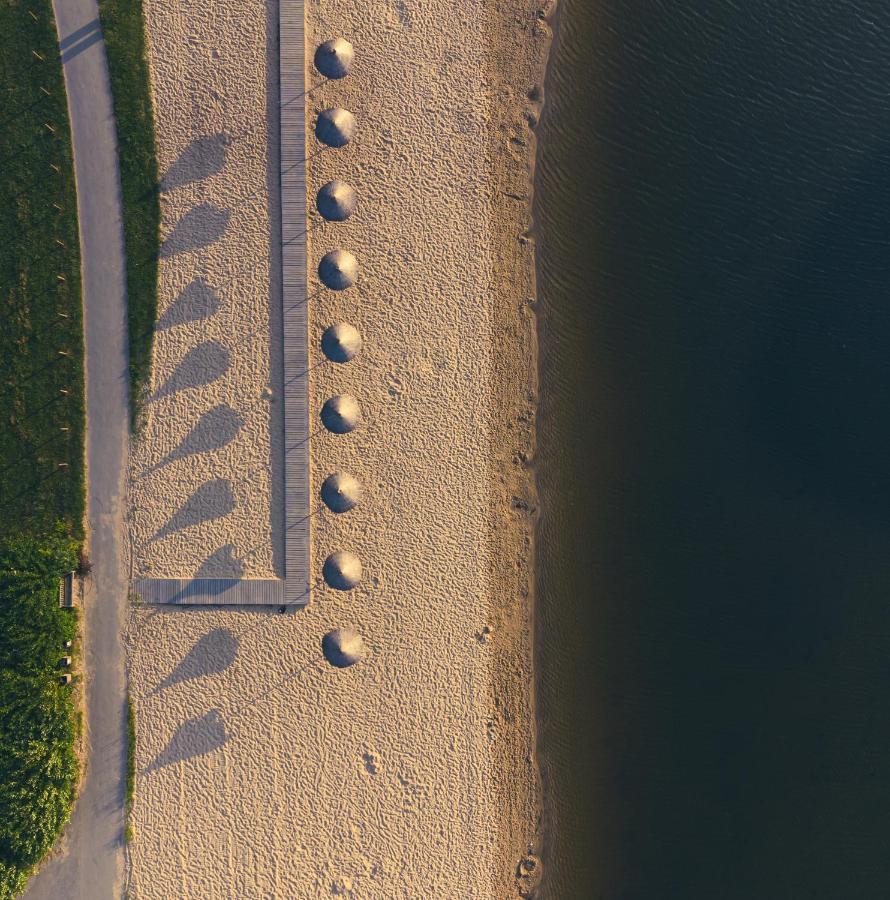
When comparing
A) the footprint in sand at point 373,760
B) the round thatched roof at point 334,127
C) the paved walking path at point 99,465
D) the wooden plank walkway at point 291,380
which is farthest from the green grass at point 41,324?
the footprint in sand at point 373,760

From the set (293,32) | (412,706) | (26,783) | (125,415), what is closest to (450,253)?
(293,32)

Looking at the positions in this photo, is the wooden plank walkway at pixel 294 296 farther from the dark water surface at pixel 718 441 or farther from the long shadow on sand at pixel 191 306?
the dark water surface at pixel 718 441

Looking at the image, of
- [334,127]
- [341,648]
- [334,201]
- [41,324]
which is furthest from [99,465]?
[334,127]

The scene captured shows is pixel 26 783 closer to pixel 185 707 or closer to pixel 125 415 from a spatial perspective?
pixel 185 707

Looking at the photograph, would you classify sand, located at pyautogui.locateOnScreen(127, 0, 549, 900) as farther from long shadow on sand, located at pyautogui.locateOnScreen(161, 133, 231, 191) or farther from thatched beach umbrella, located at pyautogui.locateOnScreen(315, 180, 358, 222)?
thatched beach umbrella, located at pyautogui.locateOnScreen(315, 180, 358, 222)

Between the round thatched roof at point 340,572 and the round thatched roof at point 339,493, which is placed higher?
the round thatched roof at point 339,493
